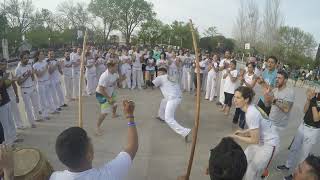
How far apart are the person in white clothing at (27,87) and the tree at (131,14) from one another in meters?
59.5

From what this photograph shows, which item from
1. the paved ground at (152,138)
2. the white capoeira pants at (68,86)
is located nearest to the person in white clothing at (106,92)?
the paved ground at (152,138)

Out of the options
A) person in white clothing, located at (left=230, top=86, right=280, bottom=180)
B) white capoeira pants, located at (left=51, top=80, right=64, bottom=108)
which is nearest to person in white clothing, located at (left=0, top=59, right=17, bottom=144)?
white capoeira pants, located at (left=51, top=80, right=64, bottom=108)

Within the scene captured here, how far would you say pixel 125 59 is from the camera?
1614cm

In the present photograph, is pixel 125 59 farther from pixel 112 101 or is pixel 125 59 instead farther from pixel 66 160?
pixel 66 160

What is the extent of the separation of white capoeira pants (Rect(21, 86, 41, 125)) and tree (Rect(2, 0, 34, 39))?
3618 cm

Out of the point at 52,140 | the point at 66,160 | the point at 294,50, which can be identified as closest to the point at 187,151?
the point at 52,140

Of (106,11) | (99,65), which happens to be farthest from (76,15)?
(99,65)

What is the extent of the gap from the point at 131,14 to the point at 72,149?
69.0 metres

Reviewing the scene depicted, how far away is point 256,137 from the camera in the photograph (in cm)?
483

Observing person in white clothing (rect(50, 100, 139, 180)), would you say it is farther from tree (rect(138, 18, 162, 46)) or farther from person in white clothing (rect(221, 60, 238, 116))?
tree (rect(138, 18, 162, 46))

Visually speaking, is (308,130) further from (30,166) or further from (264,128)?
(30,166)

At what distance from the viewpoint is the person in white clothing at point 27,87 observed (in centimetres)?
873

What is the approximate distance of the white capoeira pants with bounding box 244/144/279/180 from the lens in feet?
16.1

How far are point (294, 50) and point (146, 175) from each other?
127 ft
